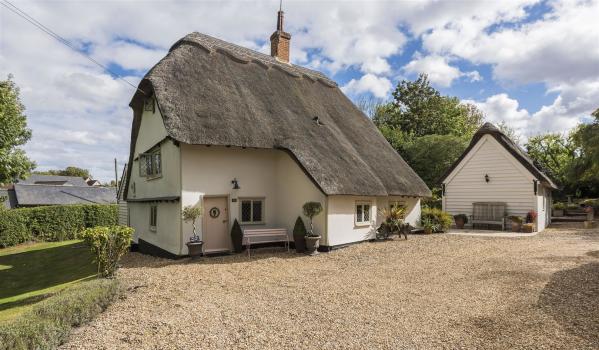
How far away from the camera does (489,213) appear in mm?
20844

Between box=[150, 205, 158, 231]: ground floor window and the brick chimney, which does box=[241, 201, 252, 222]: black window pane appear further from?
the brick chimney

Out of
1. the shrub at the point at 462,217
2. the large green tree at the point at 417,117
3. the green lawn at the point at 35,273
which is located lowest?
the green lawn at the point at 35,273

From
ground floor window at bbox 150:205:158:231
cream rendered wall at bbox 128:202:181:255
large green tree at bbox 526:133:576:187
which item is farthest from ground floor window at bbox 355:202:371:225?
large green tree at bbox 526:133:576:187

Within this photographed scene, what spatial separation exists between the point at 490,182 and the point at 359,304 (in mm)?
16820

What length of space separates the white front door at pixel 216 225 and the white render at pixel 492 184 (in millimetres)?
14787

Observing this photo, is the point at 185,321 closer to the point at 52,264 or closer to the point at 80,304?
the point at 80,304

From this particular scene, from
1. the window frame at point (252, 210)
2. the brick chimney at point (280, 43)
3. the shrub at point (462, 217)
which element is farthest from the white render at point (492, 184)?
the window frame at point (252, 210)

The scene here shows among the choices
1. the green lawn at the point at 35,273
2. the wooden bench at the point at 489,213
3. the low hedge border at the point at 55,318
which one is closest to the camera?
the low hedge border at the point at 55,318

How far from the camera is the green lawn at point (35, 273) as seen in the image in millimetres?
9852

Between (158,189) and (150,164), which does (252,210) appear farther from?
(150,164)

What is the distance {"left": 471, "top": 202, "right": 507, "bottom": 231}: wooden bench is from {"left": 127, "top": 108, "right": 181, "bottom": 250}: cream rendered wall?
55.8 feet

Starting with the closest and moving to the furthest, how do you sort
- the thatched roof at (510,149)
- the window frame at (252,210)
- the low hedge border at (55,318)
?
1. the low hedge border at (55,318)
2. the window frame at (252,210)
3. the thatched roof at (510,149)

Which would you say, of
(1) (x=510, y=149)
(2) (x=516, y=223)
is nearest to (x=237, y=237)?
(2) (x=516, y=223)

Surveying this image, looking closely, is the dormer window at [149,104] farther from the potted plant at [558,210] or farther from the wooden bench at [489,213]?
the potted plant at [558,210]
